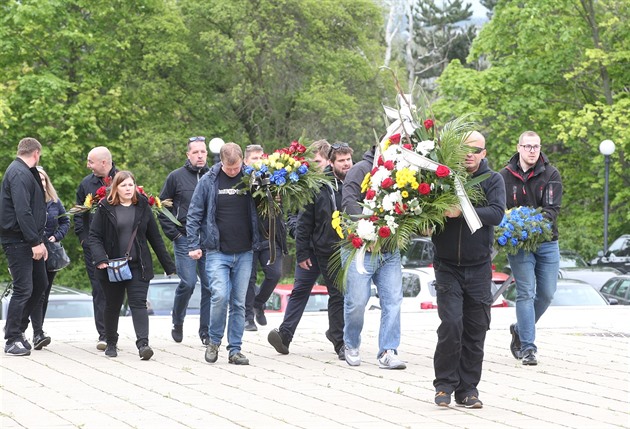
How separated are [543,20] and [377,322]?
73.1 ft

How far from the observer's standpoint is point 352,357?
438 inches

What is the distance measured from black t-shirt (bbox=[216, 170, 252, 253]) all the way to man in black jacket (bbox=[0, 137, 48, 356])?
5.93 ft

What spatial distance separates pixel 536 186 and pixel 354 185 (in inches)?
75.9

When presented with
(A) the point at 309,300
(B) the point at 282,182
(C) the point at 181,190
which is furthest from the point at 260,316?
(A) the point at 309,300

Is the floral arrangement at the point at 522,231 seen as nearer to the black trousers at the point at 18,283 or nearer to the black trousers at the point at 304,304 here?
the black trousers at the point at 304,304

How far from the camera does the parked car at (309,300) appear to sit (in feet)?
62.4

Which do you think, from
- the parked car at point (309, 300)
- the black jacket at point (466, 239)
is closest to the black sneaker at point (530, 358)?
the black jacket at point (466, 239)

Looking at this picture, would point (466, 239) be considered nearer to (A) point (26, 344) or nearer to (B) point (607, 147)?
(A) point (26, 344)

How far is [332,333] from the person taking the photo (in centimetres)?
1187

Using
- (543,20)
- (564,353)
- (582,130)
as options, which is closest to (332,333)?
(564,353)

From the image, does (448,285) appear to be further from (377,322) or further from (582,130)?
(582,130)

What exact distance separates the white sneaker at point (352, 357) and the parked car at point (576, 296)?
8.70m

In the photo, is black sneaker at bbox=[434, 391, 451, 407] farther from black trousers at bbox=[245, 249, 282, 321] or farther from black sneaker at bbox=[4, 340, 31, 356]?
black sneaker at bbox=[4, 340, 31, 356]

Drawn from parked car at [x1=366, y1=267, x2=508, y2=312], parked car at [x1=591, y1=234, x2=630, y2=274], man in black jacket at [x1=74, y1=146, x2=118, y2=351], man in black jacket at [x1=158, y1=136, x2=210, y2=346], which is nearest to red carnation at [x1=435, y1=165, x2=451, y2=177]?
man in black jacket at [x1=158, y1=136, x2=210, y2=346]
